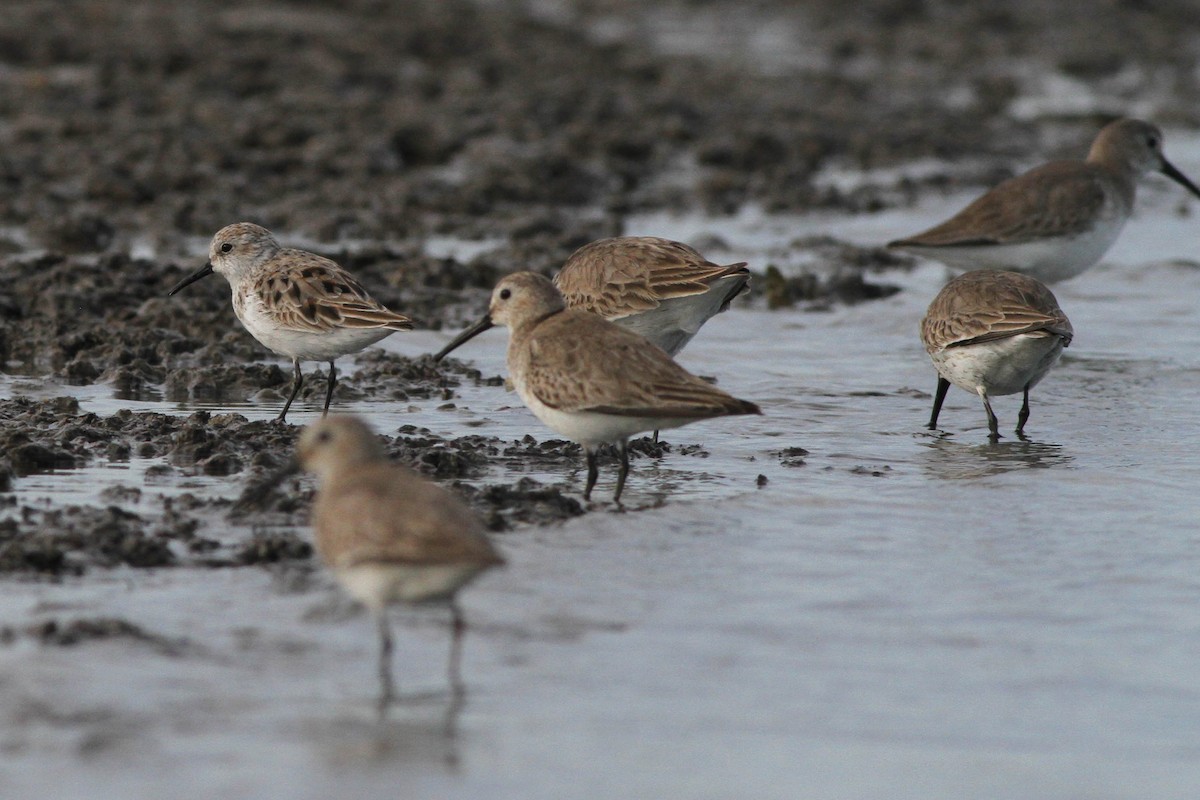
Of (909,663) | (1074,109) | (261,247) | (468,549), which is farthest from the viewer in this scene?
(1074,109)

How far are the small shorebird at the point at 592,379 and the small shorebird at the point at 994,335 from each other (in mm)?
2335

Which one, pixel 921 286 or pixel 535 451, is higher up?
pixel 921 286

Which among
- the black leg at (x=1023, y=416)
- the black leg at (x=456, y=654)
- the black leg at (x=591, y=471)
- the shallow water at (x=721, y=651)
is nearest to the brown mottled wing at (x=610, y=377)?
the black leg at (x=591, y=471)

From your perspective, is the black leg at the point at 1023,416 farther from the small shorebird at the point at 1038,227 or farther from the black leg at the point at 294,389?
the black leg at the point at 294,389

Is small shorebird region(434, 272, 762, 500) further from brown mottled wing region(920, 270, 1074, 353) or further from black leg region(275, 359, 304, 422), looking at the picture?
brown mottled wing region(920, 270, 1074, 353)

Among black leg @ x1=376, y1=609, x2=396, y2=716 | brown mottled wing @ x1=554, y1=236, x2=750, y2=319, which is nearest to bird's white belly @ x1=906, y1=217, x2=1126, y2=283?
brown mottled wing @ x1=554, y1=236, x2=750, y2=319

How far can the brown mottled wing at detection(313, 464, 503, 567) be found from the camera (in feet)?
17.8

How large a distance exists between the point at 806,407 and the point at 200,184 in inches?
295

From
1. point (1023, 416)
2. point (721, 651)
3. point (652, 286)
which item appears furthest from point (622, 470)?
point (1023, 416)

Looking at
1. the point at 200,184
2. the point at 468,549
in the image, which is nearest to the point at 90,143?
the point at 200,184

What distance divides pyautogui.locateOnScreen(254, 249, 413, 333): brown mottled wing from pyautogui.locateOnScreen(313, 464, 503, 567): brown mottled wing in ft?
10.6

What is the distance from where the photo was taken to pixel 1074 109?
21656 millimetres

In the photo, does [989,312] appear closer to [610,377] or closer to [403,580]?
[610,377]

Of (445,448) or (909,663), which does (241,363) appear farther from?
(909,663)
